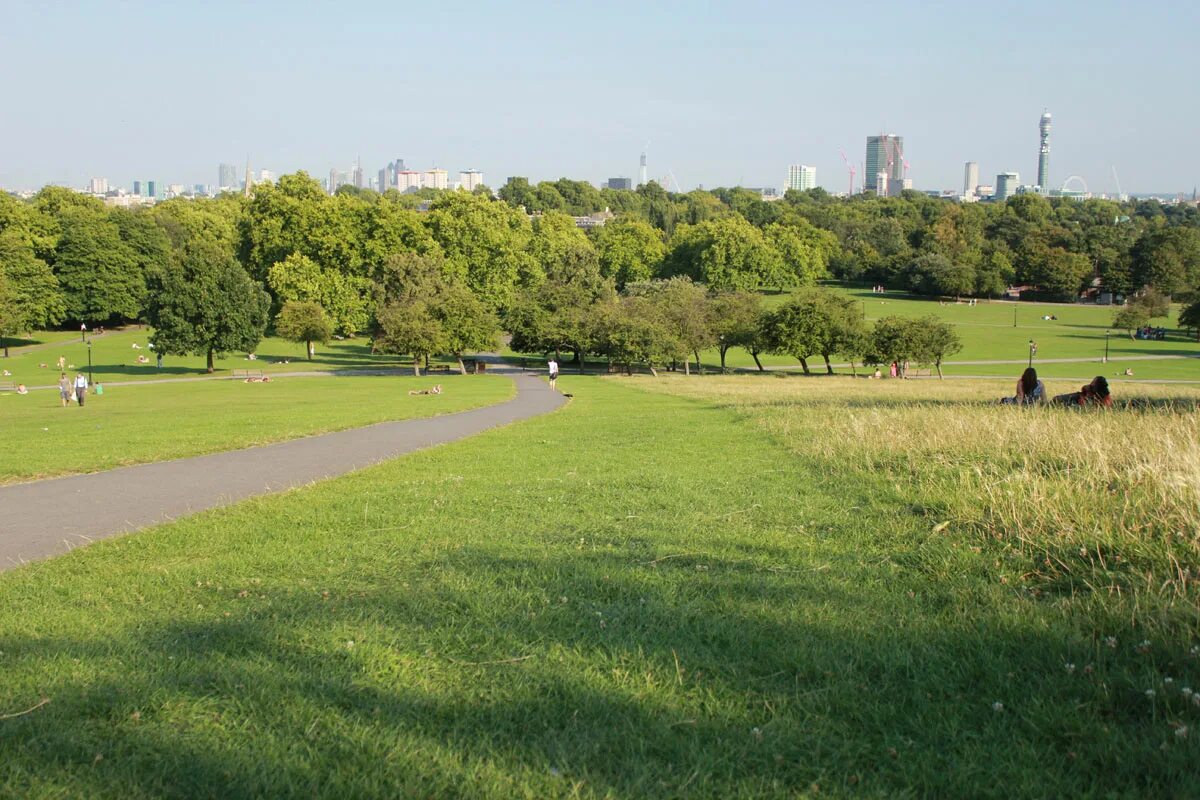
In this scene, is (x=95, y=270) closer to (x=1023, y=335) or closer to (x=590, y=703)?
(x=1023, y=335)

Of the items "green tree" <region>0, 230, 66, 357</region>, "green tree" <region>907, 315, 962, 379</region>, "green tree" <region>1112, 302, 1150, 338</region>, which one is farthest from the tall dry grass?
"green tree" <region>1112, 302, 1150, 338</region>

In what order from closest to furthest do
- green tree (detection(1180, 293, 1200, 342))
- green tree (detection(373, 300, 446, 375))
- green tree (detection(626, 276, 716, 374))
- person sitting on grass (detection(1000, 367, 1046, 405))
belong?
person sitting on grass (detection(1000, 367, 1046, 405)) → green tree (detection(373, 300, 446, 375)) → green tree (detection(626, 276, 716, 374)) → green tree (detection(1180, 293, 1200, 342))

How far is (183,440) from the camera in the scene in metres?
18.9

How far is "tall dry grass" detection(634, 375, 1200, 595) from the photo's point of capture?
20.6 ft

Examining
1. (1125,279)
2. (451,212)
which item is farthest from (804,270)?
(451,212)

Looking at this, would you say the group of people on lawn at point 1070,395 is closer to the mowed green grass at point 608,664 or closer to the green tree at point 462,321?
the mowed green grass at point 608,664

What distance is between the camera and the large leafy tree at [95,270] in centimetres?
7612

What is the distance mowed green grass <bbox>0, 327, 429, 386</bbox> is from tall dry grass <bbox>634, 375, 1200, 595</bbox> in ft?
168

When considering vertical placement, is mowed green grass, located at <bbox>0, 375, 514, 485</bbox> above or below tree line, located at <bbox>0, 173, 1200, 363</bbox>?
below

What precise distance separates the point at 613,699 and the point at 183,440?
1655 cm

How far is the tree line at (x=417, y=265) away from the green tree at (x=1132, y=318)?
28033mm

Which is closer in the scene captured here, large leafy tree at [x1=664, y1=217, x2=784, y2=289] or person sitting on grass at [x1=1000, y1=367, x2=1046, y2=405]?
person sitting on grass at [x1=1000, y1=367, x2=1046, y2=405]

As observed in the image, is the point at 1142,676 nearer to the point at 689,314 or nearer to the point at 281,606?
the point at 281,606

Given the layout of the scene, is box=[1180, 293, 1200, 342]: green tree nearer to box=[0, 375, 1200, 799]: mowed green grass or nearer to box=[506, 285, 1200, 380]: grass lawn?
box=[506, 285, 1200, 380]: grass lawn
